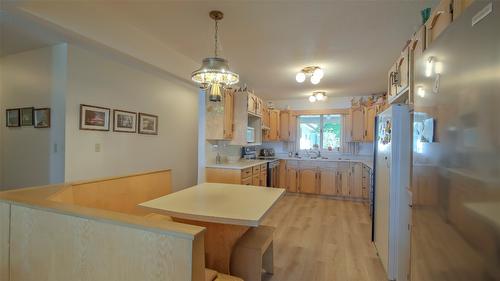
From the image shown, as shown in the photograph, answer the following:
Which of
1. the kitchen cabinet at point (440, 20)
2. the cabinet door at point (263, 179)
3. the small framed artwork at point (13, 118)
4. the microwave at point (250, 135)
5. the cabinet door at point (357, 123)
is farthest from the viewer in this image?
the cabinet door at point (357, 123)

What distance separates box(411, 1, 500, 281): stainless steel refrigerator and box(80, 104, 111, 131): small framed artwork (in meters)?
3.36

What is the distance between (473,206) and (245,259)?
1.54 m

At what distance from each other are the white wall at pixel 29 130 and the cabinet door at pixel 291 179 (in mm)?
4200

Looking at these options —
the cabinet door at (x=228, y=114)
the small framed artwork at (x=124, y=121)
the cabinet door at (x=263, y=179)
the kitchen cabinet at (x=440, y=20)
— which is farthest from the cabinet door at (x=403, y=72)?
the small framed artwork at (x=124, y=121)

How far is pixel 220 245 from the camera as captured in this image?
1837 mm

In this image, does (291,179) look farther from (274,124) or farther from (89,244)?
(89,244)

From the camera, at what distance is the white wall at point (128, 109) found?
2842mm

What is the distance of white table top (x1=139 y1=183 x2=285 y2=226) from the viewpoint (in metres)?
1.55

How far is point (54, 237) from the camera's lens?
113 cm

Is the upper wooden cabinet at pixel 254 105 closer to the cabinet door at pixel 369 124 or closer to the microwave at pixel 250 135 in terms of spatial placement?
the microwave at pixel 250 135

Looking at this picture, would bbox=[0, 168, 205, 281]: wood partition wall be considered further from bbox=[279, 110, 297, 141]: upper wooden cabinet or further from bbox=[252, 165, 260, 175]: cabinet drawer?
bbox=[279, 110, 297, 141]: upper wooden cabinet

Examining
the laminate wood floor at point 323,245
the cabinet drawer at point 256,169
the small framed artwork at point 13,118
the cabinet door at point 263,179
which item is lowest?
the laminate wood floor at point 323,245

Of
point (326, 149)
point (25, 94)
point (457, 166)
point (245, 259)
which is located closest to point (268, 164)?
point (326, 149)

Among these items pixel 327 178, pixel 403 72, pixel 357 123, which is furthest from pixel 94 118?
pixel 357 123
